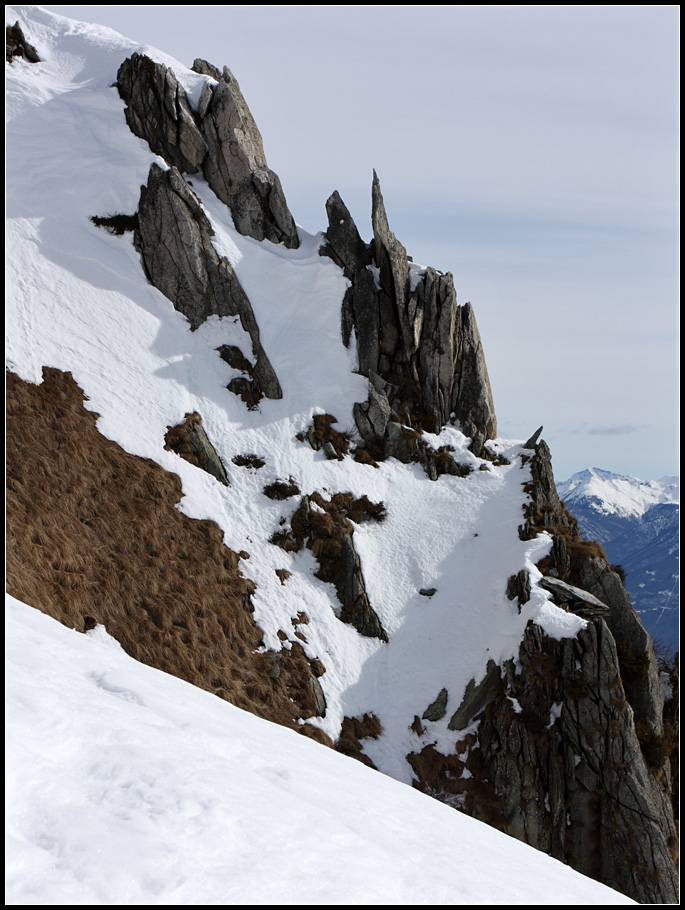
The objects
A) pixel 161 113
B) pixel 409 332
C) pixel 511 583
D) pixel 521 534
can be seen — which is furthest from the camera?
pixel 409 332

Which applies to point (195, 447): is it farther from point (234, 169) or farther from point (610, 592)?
point (234, 169)

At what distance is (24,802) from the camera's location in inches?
236

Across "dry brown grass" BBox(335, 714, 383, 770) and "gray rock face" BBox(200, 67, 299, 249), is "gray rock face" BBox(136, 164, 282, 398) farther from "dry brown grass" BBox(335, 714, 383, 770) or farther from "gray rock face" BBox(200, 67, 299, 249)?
"dry brown grass" BBox(335, 714, 383, 770)

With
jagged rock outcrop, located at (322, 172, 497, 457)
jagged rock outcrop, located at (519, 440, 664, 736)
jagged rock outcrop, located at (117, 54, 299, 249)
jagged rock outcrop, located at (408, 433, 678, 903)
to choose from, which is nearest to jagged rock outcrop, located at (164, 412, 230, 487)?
jagged rock outcrop, located at (322, 172, 497, 457)

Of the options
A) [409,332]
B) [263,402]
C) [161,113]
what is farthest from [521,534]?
[161,113]

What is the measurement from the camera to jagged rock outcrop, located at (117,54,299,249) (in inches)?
1506

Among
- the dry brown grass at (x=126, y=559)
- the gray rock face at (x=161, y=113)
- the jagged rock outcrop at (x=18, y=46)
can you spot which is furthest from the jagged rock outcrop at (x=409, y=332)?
the jagged rock outcrop at (x=18, y=46)

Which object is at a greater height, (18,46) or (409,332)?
(18,46)

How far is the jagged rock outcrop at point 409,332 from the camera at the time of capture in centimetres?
3831

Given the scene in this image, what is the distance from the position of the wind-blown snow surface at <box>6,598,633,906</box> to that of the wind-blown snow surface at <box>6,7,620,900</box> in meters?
14.7

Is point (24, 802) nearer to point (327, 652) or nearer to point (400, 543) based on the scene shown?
point (327, 652)

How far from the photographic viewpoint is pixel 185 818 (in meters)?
6.73

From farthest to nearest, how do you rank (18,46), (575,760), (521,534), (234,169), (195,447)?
(18,46), (234,169), (521,534), (195,447), (575,760)

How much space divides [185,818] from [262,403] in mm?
27970
